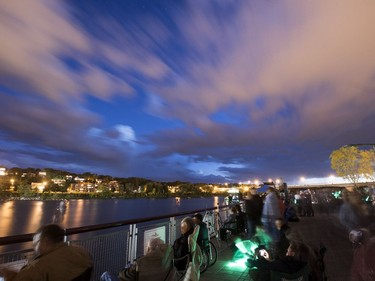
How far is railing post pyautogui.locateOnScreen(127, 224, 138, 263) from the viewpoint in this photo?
449cm

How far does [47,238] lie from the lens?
1.99 metres

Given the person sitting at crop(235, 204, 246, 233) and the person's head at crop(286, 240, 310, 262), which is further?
the person sitting at crop(235, 204, 246, 233)

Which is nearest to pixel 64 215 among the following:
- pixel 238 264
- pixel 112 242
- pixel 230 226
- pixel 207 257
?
pixel 230 226

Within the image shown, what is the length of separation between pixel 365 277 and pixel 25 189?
171 metres

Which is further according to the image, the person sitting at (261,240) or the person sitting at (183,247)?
the person sitting at (261,240)

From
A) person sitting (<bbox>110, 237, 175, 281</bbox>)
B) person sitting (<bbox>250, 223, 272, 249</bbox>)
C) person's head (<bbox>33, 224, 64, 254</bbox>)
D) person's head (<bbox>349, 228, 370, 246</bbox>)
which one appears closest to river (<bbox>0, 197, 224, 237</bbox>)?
person sitting (<bbox>250, 223, 272, 249</bbox>)

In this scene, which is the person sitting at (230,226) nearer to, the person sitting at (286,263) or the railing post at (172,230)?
Result: the railing post at (172,230)

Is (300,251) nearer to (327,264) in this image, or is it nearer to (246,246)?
(246,246)

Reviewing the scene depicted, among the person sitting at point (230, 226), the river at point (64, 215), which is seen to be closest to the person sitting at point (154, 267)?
the person sitting at point (230, 226)

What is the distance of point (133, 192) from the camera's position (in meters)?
180

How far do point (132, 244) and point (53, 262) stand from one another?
A: 2.92 meters

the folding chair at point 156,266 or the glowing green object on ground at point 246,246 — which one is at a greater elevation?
the folding chair at point 156,266

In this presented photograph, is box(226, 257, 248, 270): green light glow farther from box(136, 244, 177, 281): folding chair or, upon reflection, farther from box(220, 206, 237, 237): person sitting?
box(136, 244, 177, 281): folding chair

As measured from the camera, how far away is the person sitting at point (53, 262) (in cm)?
174
